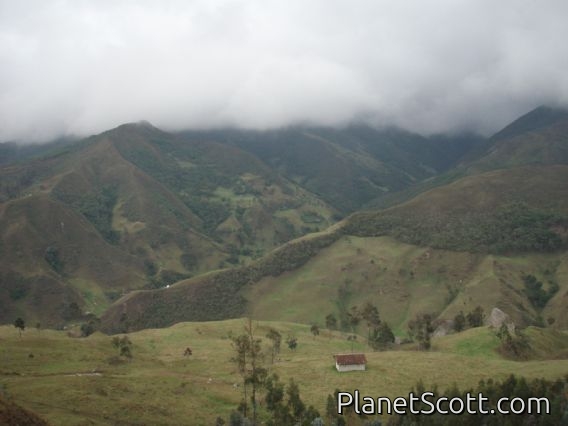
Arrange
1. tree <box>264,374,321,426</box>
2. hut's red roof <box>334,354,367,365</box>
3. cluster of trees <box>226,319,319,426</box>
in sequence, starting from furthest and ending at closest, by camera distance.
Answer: hut's red roof <box>334,354,367,365</box>, tree <box>264,374,321,426</box>, cluster of trees <box>226,319,319,426</box>

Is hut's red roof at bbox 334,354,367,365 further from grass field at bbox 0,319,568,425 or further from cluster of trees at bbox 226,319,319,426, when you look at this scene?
cluster of trees at bbox 226,319,319,426

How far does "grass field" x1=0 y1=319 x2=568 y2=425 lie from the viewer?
2341 inches

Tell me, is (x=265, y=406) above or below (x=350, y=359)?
below

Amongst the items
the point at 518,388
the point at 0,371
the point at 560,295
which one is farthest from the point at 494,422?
the point at 560,295

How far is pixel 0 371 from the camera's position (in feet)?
226

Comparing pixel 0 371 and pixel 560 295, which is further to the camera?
pixel 560 295

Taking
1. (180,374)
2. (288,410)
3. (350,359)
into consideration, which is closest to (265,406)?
(288,410)

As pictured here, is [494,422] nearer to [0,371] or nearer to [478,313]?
[0,371]

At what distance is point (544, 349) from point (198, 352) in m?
66.7

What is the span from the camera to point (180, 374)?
80375 mm

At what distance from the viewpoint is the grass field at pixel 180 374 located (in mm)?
59469

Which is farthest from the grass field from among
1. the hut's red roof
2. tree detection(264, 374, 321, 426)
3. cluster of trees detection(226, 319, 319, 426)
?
tree detection(264, 374, 321, 426)

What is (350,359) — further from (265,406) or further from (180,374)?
(180,374)

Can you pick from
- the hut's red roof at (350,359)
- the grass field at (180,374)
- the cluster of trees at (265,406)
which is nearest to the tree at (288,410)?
the cluster of trees at (265,406)
